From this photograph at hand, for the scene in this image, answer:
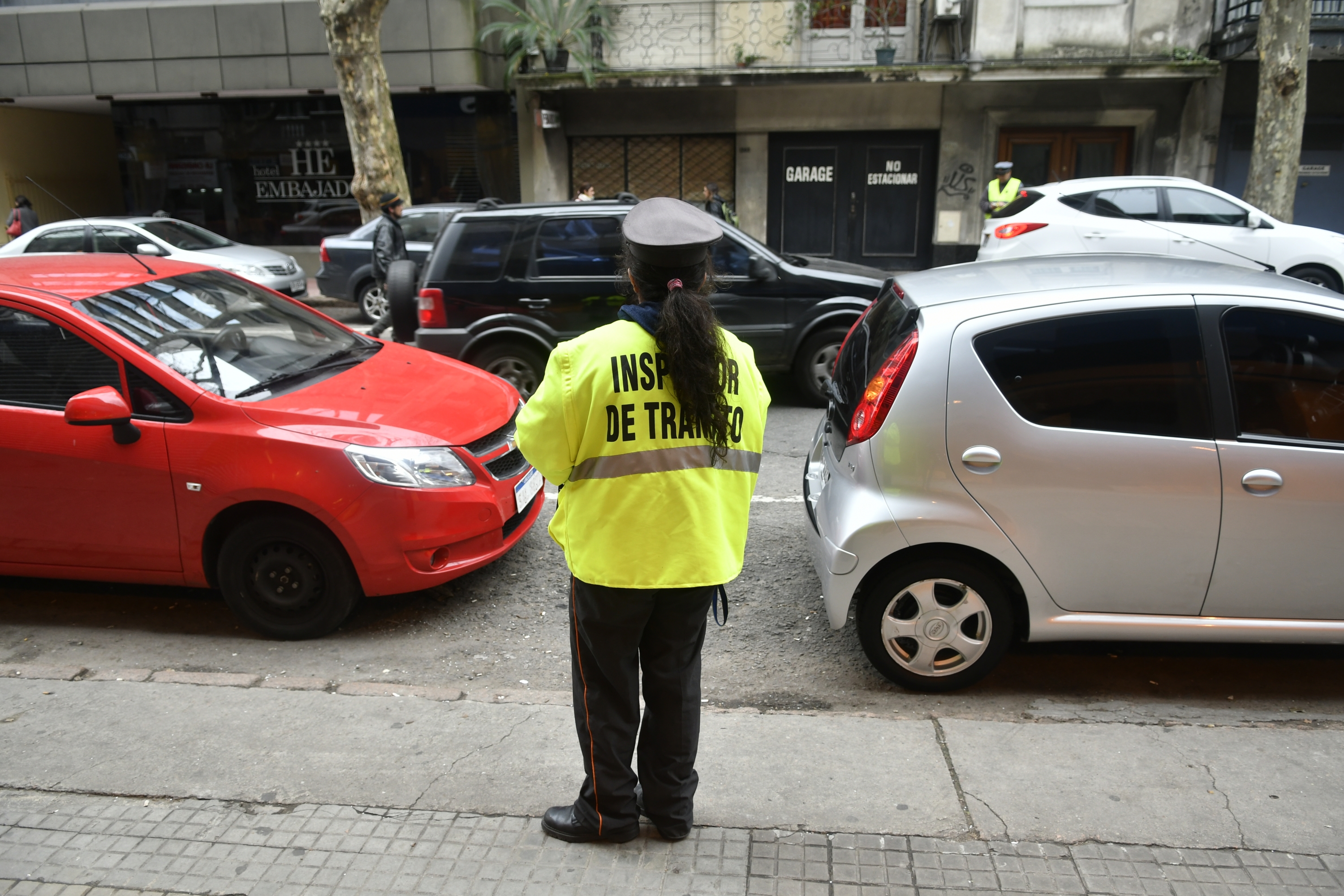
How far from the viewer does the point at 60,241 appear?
46.4ft

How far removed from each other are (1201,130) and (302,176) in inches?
644

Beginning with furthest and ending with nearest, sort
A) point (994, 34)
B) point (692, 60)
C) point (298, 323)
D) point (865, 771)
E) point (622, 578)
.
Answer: point (692, 60)
point (994, 34)
point (298, 323)
point (865, 771)
point (622, 578)

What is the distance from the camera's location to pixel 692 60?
17.6 m

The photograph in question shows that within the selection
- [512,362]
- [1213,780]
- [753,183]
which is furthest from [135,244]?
[1213,780]

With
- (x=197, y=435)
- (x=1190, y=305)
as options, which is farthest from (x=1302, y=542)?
(x=197, y=435)

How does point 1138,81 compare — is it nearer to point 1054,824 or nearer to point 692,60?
point 692,60

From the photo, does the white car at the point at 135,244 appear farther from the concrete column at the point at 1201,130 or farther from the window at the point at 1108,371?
the concrete column at the point at 1201,130

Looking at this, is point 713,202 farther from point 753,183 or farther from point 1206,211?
point 1206,211

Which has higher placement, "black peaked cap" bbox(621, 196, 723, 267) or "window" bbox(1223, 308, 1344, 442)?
"black peaked cap" bbox(621, 196, 723, 267)

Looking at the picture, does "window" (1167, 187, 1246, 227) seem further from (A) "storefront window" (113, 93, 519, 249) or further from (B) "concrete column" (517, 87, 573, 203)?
(A) "storefront window" (113, 93, 519, 249)

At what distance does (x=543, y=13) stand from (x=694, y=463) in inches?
628

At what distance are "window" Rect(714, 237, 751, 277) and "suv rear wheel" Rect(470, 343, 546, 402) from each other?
169 centimetres

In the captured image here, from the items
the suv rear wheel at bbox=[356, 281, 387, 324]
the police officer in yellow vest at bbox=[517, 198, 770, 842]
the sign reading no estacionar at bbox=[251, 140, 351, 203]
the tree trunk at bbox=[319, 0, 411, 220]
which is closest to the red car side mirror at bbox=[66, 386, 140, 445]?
the police officer in yellow vest at bbox=[517, 198, 770, 842]

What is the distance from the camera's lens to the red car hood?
4.34 meters
